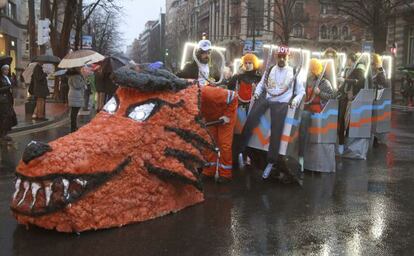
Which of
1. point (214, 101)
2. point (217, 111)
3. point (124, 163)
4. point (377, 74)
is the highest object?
point (377, 74)

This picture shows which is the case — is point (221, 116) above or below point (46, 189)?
above

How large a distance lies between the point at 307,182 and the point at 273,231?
2628 mm

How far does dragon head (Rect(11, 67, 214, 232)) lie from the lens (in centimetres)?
485

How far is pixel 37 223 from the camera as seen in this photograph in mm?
4965

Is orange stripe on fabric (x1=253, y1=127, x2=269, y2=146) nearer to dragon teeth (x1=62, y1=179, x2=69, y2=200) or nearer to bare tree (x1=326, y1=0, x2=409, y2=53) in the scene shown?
dragon teeth (x1=62, y1=179, x2=69, y2=200)

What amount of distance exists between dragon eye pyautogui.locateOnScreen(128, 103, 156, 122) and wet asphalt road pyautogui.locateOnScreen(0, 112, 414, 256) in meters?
1.07

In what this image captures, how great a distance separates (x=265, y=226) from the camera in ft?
18.3

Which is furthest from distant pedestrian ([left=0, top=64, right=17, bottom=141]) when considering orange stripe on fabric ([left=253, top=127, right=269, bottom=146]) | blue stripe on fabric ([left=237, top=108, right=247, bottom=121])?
orange stripe on fabric ([left=253, top=127, right=269, bottom=146])

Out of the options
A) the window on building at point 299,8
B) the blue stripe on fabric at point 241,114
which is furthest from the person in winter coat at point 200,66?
the window on building at point 299,8

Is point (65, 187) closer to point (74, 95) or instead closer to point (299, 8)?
point (74, 95)

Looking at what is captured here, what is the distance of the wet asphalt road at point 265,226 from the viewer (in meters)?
4.80

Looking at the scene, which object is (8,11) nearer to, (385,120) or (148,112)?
(385,120)

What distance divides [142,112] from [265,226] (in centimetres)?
174

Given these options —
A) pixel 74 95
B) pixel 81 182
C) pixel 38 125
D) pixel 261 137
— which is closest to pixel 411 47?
pixel 38 125
